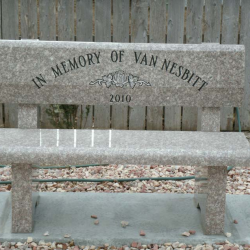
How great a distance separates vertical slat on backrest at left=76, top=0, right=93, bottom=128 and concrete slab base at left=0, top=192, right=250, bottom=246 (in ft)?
5.42

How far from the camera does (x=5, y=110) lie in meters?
5.08

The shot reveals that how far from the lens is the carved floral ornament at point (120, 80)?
314 centimetres

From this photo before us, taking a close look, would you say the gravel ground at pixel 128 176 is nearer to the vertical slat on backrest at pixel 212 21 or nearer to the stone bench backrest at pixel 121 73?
the stone bench backrest at pixel 121 73

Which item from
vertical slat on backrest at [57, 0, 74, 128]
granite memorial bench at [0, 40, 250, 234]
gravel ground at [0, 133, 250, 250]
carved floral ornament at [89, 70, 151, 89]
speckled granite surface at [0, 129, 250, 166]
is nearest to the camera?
speckled granite surface at [0, 129, 250, 166]

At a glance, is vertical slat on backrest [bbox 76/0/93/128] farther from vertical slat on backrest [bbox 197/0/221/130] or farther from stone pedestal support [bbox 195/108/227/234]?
stone pedestal support [bbox 195/108/227/234]

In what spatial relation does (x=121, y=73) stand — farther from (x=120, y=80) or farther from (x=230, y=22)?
(x=230, y=22)

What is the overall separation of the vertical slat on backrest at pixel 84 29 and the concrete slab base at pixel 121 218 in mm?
1651

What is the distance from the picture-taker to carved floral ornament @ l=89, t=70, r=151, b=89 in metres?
3.14

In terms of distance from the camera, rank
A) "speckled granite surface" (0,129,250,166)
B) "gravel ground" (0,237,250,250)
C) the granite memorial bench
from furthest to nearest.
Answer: the granite memorial bench, "gravel ground" (0,237,250,250), "speckled granite surface" (0,129,250,166)

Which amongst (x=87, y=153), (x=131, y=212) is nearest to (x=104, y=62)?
(x=87, y=153)

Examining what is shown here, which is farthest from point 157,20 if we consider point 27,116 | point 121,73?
point 27,116

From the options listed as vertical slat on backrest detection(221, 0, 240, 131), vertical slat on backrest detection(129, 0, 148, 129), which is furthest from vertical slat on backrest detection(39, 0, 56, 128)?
vertical slat on backrest detection(221, 0, 240, 131)

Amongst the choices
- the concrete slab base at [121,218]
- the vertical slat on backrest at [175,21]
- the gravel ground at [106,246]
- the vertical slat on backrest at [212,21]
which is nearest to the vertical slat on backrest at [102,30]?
the vertical slat on backrest at [175,21]

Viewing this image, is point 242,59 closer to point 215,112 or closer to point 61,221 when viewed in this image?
point 215,112
